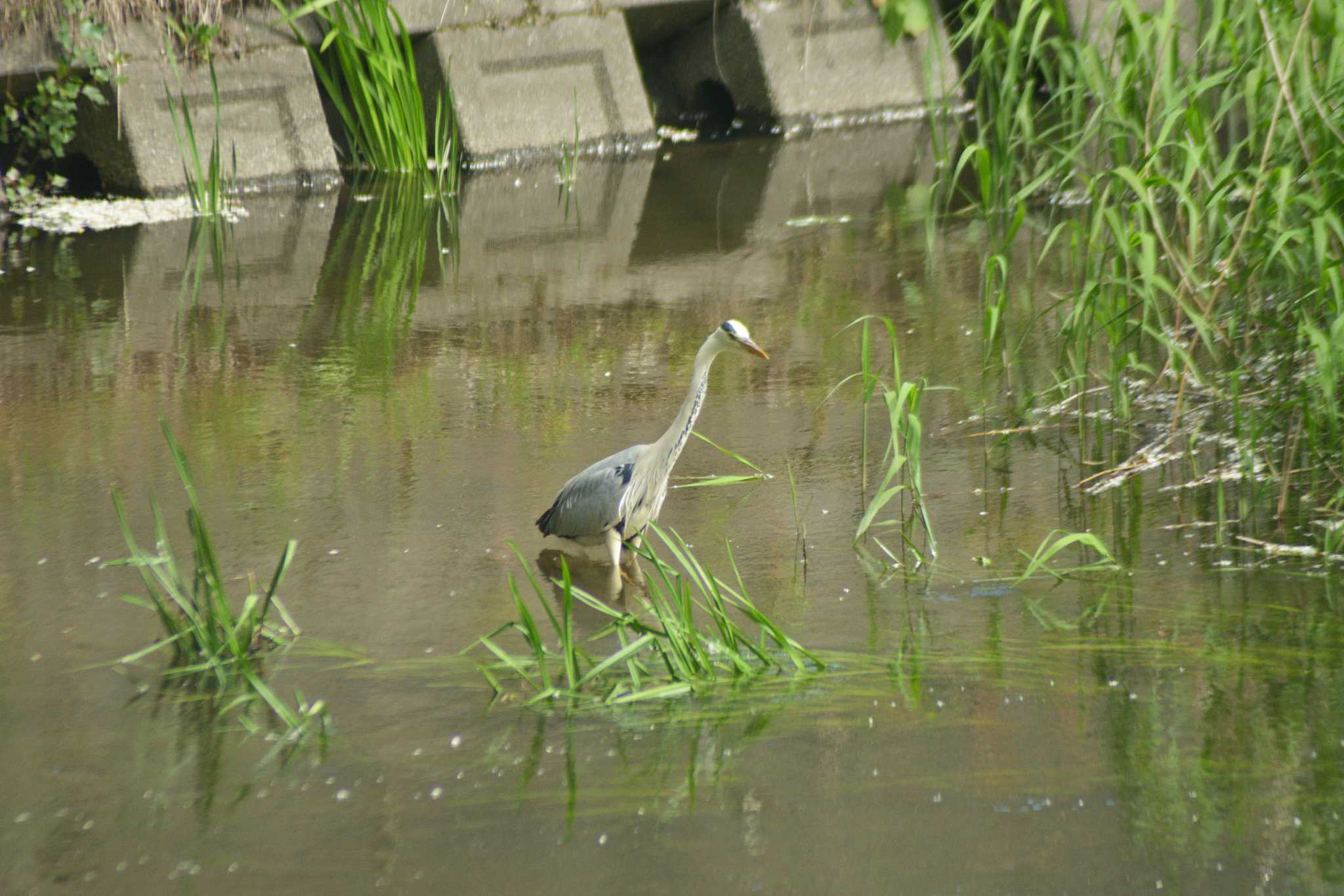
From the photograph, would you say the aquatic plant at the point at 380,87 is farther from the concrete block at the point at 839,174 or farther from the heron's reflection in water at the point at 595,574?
the heron's reflection in water at the point at 595,574

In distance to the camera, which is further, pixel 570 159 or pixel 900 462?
pixel 570 159

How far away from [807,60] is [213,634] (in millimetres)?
7016

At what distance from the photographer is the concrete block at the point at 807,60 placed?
8.99 meters

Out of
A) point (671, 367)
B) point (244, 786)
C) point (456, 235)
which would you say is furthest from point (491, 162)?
point (244, 786)

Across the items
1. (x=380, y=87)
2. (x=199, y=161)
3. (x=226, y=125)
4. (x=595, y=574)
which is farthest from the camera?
(x=226, y=125)

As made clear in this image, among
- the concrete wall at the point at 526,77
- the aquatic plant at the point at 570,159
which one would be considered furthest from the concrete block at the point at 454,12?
the aquatic plant at the point at 570,159

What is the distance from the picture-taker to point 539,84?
27.4 feet

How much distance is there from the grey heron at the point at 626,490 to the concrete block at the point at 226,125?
4578 millimetres

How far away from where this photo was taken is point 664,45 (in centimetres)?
961

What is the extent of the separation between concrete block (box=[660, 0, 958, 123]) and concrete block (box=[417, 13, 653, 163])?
758 mm

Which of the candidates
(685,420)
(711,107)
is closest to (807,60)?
(711,107)

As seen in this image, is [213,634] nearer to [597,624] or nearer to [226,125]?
[597,624]

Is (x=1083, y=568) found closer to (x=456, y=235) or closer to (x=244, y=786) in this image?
(x=244, y=786)

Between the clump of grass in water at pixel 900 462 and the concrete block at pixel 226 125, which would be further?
the concrete block at pixel 226 125
